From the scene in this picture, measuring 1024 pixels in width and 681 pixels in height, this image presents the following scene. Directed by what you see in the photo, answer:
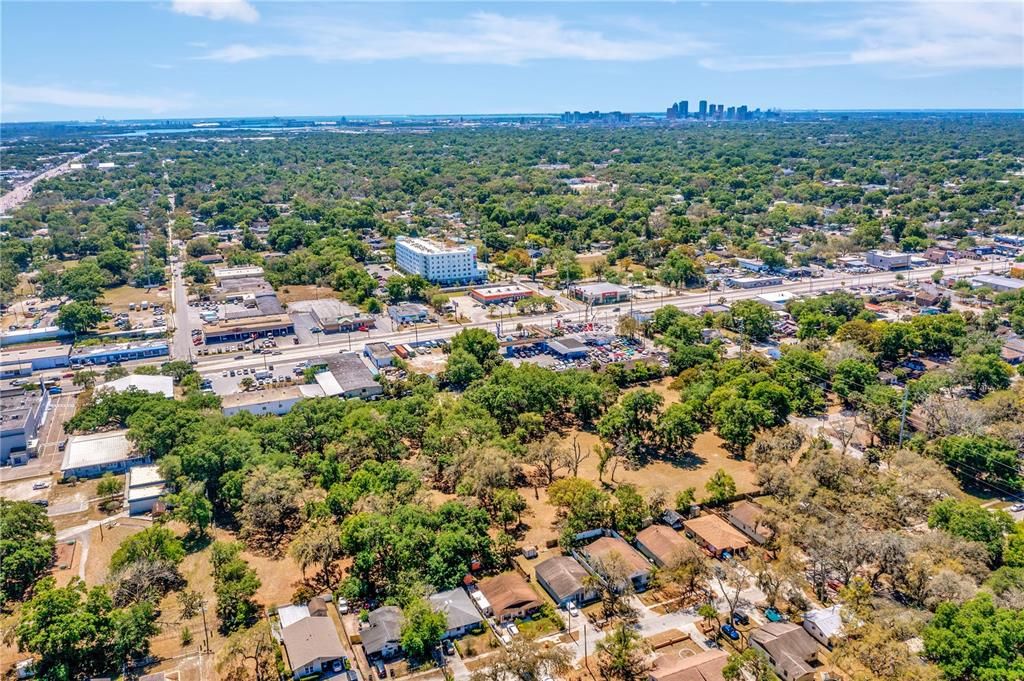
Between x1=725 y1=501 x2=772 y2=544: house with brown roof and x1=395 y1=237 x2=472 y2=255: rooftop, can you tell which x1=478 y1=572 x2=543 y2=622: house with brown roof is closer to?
x1=725 y1=501 x2=772 y2=544: house with brown roof

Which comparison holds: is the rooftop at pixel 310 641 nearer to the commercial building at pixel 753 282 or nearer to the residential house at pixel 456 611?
the residential house at pixel 456 611

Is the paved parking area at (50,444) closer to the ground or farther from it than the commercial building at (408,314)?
closer to the ground

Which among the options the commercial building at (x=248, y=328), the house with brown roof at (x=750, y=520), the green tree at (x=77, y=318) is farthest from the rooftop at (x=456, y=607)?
the green tree at (x=77, y=318)

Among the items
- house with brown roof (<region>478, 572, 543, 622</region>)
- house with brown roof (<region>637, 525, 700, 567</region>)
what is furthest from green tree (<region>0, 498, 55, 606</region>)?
house with brown roof (<region>637, 525, 700, 567</region>)

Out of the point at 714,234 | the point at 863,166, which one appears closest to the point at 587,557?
the point at 714,234

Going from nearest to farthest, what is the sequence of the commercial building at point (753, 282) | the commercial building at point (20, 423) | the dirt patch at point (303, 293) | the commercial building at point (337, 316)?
the commercial building at point (20, 423), the commercial building at point (337, 316), the dirt patch at point (303, 293), the commercial building at point (753, 282)
